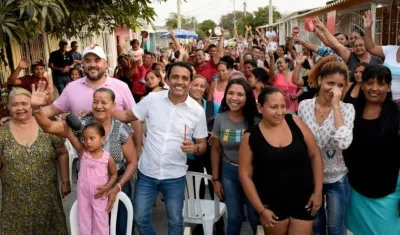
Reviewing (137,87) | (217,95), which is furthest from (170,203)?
(137,87)

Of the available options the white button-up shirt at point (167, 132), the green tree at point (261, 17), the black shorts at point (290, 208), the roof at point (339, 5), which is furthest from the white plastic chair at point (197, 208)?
the green tree at point (261, 17)

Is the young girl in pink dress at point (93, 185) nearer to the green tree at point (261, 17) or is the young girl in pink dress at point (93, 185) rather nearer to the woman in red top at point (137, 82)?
the woman in red top at point (137, 82)

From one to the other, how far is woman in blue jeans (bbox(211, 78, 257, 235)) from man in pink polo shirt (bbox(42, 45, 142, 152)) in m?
0.74

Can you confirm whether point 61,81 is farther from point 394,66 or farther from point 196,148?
point 394,66

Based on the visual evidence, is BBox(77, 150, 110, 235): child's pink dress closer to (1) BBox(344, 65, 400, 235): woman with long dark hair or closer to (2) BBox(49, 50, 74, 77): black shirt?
(1) BBox(344, 65, 400, 235): woman with long dark hair

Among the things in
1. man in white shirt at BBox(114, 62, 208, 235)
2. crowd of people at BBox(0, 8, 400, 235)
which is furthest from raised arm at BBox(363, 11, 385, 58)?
man in white shirt at BBox(114, 62, 208, 235)

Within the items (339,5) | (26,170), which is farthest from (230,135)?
(339,5)

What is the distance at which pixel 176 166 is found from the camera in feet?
10.1

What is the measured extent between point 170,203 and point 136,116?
0.79 m

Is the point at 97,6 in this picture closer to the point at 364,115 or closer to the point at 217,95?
the point at 217,95

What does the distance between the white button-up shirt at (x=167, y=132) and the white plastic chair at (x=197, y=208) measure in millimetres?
295

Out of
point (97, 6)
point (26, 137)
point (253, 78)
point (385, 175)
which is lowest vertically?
point (385, 175)

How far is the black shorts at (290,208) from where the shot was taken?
2622 millimetres

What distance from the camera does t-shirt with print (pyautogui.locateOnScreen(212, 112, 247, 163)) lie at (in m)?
3.10
